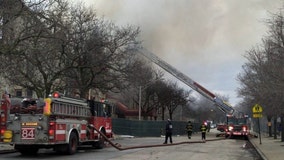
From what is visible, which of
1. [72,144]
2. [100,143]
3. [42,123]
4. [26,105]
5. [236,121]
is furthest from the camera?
[236,121]

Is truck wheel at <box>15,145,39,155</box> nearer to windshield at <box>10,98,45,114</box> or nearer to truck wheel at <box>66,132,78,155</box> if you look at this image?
truck wheel at <box>66,132,78,155</box>

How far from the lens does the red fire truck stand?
→ 703 inches

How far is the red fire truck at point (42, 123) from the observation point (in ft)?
58.5

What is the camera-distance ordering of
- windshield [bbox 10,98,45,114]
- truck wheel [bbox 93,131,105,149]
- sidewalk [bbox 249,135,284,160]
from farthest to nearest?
truck wheel [bbox 93,131,105,149]
sidewalk [bbox 249,135,284,160]
windshield [bbox 10,98,45,114]

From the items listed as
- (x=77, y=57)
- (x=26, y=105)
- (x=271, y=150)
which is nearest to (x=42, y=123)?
(x=26, y=105)

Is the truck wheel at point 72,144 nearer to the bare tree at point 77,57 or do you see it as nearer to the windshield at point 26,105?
the windshield at point 26,105

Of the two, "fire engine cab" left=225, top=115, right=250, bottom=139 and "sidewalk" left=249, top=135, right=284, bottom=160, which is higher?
"fire engine cab" left=225, top=115, right=250, bottom=139

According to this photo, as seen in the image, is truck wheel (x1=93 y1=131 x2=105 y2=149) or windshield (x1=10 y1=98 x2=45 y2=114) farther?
truck wheel (x1=93 y1=131 x2=105 y2=149)

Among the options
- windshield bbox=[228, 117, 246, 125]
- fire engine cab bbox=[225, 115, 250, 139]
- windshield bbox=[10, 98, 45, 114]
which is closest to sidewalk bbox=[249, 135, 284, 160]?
windshield bbox=[10, 98, 45, 114]

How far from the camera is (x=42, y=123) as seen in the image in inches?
705

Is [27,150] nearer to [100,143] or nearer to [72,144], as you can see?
[72,144]

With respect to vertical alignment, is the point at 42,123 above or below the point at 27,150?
above

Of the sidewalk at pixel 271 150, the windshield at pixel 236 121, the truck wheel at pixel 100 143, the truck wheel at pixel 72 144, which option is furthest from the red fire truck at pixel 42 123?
the windshield at pixel 236 121

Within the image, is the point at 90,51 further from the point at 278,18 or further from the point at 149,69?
the point at 149,69
